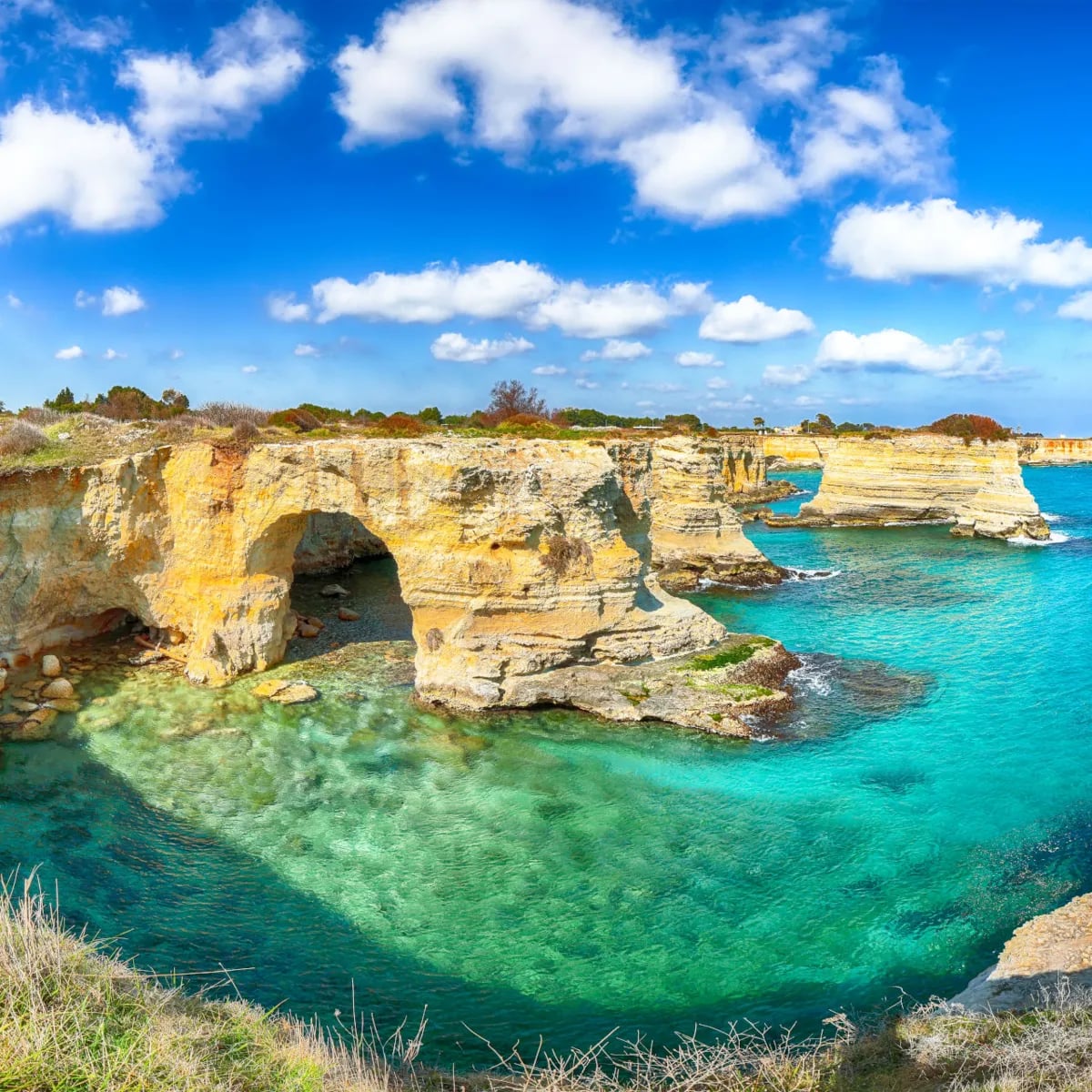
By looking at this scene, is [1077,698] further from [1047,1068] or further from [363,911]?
[363,911]

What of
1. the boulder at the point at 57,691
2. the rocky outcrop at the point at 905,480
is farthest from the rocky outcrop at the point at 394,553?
the rocky outcrop at the point at 905,480

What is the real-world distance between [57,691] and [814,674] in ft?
60.6

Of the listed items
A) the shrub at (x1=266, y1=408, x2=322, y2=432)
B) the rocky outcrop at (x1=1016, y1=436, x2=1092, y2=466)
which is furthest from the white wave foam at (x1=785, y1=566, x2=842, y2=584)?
the rocky outcrop at (x1=1016, y1=436, x2=1092, y2=466)

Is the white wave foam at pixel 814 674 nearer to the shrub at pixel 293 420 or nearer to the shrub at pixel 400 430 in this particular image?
the shrub at pixel 400 430

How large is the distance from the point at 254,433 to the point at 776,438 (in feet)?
303

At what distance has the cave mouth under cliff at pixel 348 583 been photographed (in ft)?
75.6

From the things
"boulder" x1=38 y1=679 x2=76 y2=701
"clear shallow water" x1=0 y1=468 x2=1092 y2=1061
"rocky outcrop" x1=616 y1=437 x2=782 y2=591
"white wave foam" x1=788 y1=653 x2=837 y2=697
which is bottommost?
"clear shallow water" x1=0 y1=468 x2=1092 y2=1061

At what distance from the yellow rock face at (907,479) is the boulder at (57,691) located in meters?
44.6

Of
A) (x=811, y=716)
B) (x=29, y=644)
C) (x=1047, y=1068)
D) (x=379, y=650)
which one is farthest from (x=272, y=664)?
(x=1047, y=1068)

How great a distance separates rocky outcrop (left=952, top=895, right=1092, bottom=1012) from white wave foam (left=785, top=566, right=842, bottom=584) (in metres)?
22.7

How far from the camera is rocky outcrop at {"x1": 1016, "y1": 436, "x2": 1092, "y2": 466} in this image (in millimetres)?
110938

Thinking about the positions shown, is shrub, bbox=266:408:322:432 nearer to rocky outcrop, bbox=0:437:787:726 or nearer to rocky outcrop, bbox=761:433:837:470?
rocky outcrop, bbox=0:437:787:726

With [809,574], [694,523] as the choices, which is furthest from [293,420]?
[809,574]

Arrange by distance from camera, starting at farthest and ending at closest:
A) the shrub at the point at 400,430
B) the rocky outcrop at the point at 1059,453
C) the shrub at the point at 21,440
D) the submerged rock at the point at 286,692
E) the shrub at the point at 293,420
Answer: the rocky outcrop at the point at 1059,453 → the shrub at the point at 293,420 → the shrub at the point at 400,430 → the shrub at the point at 21,440 → the submerged rock at the point at 286,692
